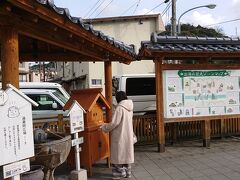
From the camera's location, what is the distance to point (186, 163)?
842 centimetres

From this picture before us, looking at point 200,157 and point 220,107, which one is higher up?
point 220,107

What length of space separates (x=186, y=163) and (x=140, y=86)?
6346 mm

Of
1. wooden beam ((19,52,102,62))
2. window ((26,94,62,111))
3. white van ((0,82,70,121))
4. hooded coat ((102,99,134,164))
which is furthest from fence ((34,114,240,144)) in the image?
hooded coat ((102,99,134,164))

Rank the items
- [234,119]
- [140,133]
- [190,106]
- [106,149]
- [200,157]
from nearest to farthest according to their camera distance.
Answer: [106,149] → [200,157] → [190,106] → [140,133] → [234,119]

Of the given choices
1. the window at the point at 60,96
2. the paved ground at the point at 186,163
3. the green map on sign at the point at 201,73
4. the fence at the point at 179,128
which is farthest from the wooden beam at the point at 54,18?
the window at the point at 60,96

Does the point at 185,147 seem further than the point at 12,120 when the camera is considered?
Yes

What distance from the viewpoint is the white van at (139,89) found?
14.3 meters

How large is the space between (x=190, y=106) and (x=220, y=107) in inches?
37.1

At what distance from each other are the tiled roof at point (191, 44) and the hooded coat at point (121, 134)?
2.53m

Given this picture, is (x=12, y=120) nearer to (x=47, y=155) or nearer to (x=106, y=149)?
(x=47, y=155)

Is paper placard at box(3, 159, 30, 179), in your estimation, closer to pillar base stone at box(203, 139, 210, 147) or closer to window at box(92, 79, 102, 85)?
pillar base stone at box(203, 139, 210, 147)

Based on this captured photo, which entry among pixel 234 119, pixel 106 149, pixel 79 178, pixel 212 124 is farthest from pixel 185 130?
pixel 79 178

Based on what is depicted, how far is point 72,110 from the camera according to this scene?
6.68m

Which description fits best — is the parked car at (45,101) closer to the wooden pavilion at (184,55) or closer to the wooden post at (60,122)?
the wooden post at (60,122)
